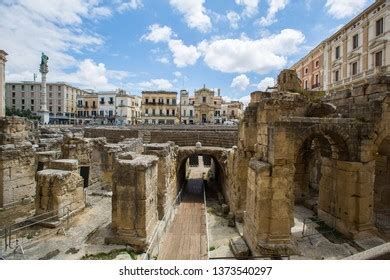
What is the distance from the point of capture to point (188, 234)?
9852 millimetres

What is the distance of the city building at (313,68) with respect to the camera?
88.9 ft

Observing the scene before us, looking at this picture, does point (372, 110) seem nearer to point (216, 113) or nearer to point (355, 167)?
point (355, 167)

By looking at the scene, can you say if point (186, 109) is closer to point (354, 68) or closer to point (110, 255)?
point (354, 68)

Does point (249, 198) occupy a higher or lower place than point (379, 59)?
lower

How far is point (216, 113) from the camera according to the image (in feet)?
188

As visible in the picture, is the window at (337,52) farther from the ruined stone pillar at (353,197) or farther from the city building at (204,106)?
the city building at (204,106)

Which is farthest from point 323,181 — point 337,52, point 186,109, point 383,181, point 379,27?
point 186,109

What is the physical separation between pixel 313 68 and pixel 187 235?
2674 cm

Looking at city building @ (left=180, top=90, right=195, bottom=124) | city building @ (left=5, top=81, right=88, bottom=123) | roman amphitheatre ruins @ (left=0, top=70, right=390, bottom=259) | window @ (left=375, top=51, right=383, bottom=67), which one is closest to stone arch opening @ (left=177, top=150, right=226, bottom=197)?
roman amphitheatre ruins @ (left=0, top=70, right=390, bottom=259)

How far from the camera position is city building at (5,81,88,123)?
40.2 m

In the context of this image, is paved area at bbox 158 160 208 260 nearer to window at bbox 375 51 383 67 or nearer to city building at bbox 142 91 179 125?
window at bbox 375 51 383 67

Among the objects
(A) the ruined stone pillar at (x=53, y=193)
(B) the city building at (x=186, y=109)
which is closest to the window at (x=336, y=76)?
(A) the ruined stone pillar at (x=53, y=193)

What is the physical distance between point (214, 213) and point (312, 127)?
707 centimetres

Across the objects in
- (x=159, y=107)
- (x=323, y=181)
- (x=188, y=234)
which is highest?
(x=159, y=107)
